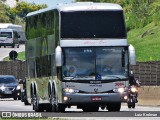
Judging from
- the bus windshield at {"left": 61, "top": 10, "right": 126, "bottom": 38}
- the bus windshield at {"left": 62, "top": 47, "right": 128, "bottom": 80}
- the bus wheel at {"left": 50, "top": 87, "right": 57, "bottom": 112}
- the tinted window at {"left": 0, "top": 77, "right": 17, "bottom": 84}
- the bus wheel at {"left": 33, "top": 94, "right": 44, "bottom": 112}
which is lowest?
Answer: the tinted window at {"left": 0, "top": 77, "right": 17, "bottom": 84}

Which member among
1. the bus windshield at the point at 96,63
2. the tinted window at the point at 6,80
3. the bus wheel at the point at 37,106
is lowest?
the tinted window at the point at 6,80

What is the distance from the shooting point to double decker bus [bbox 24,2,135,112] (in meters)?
31.6

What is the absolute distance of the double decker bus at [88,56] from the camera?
31.6m

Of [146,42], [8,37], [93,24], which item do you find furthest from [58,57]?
[8,37]

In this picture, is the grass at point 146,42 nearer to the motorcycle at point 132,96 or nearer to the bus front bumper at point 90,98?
the motorcycle at point 132,96

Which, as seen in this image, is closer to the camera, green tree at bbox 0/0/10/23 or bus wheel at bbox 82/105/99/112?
bus wheel at bbox 82/105/99/112

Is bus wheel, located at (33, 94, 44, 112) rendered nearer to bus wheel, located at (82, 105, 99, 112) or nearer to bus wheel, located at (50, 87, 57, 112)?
bus wheel, located at (82, 105, 99, 112)

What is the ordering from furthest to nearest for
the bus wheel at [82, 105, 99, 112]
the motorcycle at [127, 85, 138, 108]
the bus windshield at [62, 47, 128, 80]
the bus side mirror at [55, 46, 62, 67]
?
the motorcycle at [127, 85, 138, 108] < the bus wheel at [82, 105, 99, 112] < the bus windshield at [62, 47, 128, 80] < the bus side mirror at [55, 46, 62, 67]

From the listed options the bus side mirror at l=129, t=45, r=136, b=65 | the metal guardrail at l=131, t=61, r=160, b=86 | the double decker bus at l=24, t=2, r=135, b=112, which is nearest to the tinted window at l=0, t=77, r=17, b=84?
the metal guardrail at l=131, t=61, r=160, b=86

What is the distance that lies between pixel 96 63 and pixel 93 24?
140 cm

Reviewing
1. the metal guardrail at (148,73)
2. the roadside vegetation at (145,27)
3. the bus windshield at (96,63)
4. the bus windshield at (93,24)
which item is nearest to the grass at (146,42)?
the roadside vegetation at (145,27)

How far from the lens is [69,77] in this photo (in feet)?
104

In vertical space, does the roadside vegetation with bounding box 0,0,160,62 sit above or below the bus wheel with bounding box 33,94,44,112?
above

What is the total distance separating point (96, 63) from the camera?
3175cm
